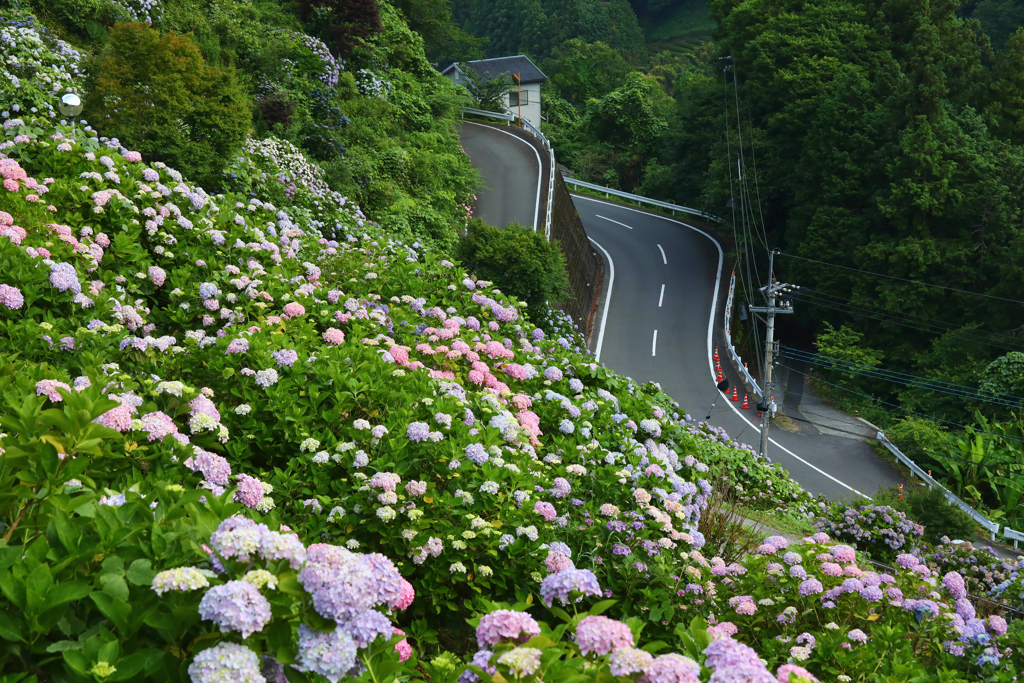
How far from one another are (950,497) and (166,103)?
23.0m

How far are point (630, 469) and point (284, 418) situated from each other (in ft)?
8.45

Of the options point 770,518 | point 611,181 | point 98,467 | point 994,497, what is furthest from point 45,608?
point 611,181

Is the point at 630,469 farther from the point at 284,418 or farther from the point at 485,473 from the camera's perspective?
the point at 284,418

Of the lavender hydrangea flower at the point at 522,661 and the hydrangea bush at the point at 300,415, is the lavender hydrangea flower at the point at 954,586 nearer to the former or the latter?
the hydrangea bush at the point at 300,415

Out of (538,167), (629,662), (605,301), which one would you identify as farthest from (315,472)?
(605,301)

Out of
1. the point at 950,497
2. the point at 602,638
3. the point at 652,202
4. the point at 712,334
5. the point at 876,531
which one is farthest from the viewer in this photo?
the point at 652,202

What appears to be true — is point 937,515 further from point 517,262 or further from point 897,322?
point 897,322

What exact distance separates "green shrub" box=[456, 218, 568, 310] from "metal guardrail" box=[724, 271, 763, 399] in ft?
50.7

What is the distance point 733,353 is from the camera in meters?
29.7

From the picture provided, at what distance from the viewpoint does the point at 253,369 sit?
5.54 m

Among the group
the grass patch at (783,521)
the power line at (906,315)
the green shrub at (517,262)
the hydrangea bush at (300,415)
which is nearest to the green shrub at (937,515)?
the grass patch at (783,521)

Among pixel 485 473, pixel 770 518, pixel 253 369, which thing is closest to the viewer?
pixel 485 473

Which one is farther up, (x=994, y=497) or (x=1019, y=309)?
(x=1019, y=309)

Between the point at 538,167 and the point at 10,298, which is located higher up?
the point at 538,167
